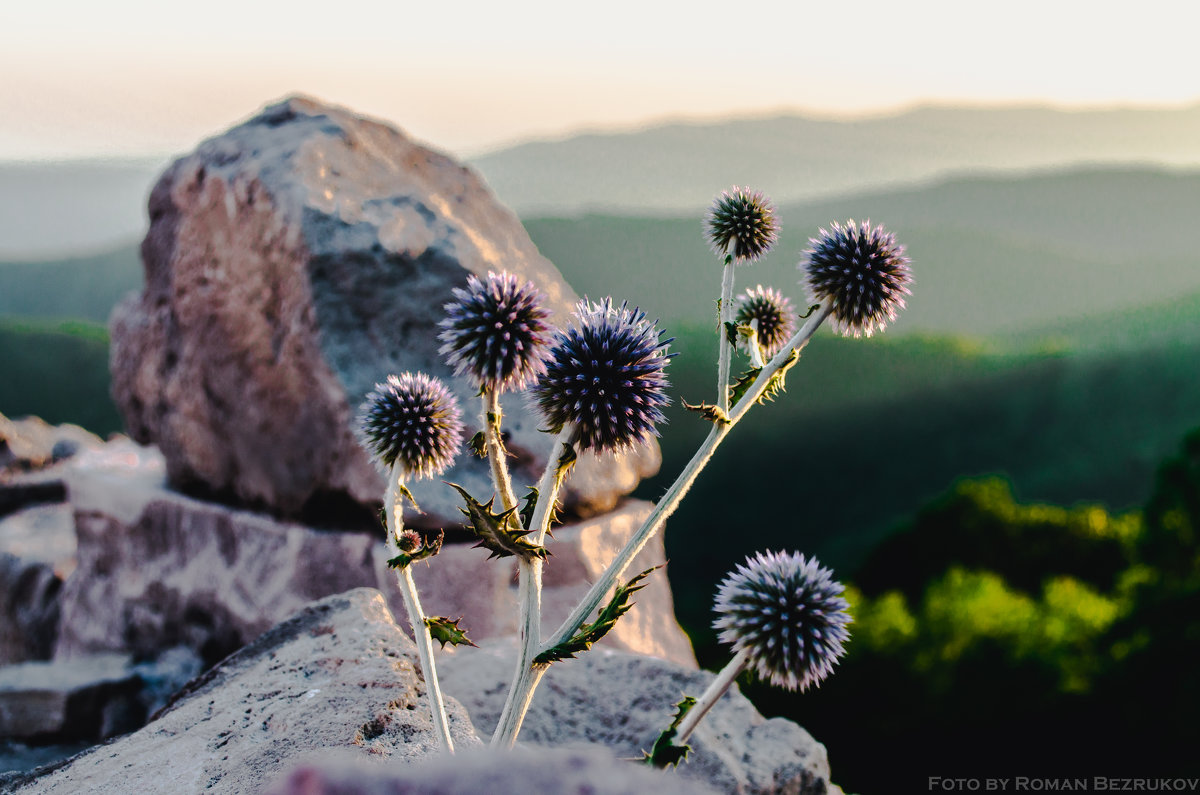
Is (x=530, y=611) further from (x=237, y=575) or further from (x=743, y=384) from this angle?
(x=237, y=575)

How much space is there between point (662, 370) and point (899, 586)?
8.55 metres

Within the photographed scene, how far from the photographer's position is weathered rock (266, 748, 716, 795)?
0.82m

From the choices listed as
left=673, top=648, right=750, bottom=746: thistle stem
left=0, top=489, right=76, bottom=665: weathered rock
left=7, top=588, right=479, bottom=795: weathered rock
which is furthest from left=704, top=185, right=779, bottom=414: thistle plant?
left=0, top=489, right=76, bottom=665: weathered rock

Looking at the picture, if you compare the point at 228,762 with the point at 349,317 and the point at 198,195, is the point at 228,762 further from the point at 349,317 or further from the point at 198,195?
the point at 198,195

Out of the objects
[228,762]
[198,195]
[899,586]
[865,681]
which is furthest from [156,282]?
[899,586]

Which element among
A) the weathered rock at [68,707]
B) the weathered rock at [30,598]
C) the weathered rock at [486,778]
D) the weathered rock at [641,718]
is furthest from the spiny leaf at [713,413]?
the weathered rock at [30,598]

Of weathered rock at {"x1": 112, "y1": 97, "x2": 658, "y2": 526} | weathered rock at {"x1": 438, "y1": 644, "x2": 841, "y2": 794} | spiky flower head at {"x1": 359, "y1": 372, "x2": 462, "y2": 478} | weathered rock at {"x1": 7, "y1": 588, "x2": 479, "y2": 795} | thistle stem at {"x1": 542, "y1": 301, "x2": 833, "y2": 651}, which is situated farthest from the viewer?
weathered rock at {"x1": 112, "y1": 97, "x2": 658, "y2": 526}

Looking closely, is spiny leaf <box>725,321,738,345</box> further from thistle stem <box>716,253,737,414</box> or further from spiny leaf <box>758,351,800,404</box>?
spiny leaf <box>758,351,800,404</box>

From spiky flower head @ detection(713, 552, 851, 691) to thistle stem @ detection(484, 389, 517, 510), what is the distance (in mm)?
510

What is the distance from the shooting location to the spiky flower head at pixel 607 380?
1.69m

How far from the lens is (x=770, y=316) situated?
2.36m

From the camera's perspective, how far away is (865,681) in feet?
19.9

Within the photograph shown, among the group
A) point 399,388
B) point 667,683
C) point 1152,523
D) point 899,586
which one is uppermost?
point 399,388

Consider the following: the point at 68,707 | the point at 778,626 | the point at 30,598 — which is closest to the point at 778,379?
the point at 778,626
